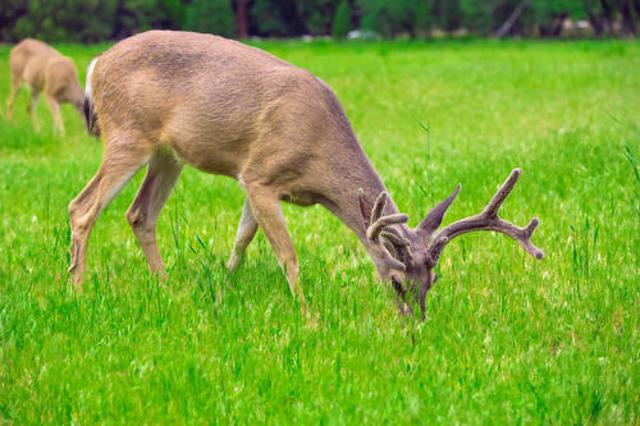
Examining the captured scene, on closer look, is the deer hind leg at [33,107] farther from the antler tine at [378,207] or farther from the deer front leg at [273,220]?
the antler tine at [378,207]

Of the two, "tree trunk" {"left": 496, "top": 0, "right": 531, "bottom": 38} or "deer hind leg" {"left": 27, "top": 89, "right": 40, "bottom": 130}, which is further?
"tree trunk" {"left": 496, "top": 0, "right": 531, "bottom": 38}

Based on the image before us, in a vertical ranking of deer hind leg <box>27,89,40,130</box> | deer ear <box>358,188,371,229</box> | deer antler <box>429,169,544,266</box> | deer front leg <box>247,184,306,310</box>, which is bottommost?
deer hind leg <box>27,89,40,130</box>

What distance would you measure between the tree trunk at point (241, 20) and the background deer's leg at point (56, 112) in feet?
80.2

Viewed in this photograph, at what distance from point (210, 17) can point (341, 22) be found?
6.29 m

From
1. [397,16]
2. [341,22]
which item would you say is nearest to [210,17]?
[341,22]

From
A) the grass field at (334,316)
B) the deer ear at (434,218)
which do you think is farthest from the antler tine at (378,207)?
the grass field at (334,316)

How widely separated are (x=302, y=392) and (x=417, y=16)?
39.9m

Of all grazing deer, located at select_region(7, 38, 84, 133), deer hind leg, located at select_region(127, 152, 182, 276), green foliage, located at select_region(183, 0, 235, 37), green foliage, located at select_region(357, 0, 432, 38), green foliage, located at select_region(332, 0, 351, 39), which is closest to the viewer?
deer hind leg, located at select_region(127, 152, 182, 276)

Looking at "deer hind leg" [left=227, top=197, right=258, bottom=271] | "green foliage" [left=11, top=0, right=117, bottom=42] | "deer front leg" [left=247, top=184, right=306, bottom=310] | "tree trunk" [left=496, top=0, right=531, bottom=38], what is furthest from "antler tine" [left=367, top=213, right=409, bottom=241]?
"tree trunk" [left=496, top=0, right=531, bottom=38]

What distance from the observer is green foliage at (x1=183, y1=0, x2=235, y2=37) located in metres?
38.8

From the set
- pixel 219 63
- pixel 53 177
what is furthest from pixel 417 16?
pixel 219 63

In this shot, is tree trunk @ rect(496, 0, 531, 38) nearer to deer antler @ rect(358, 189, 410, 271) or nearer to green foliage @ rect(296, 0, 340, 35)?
green foliage @ rect(296, 0, 340, 35)

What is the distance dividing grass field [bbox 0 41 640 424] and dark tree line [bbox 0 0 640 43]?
26.9 meters

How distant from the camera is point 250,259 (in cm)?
687
